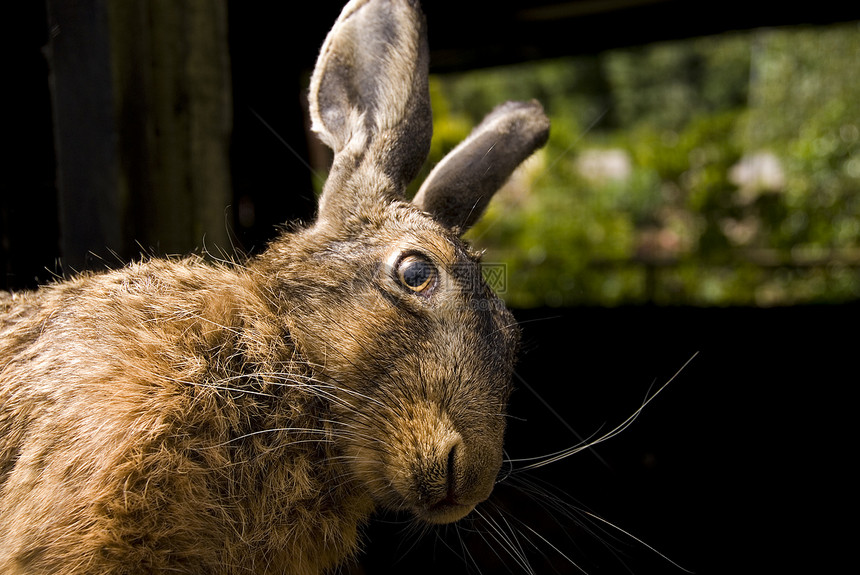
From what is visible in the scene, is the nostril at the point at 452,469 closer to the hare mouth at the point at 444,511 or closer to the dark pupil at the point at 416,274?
the hare mouth at the point at 444,511

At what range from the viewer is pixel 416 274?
1727 millimetres

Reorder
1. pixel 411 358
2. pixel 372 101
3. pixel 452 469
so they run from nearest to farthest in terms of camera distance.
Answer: pixel 452 469, pixel 411 358, pixel 372 101

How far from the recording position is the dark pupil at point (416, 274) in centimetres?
173

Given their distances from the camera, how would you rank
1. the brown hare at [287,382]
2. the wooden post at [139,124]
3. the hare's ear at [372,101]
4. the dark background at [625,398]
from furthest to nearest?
the dark background at [625,398] < the wooden post at [139,124] < the hare's ear at [372,101] < the brown hare at [287,382]

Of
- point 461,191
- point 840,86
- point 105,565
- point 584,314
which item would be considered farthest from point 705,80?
point 105,565

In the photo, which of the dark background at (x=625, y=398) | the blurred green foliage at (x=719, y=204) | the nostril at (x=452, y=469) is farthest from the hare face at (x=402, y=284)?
the blurred green foliage at (x=719, y=204)

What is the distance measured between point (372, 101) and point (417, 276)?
586 millimetres

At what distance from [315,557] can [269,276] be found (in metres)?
0.78

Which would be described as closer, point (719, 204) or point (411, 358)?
point (411, 358)

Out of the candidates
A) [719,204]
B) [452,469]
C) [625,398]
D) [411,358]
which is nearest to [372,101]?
[411,358]

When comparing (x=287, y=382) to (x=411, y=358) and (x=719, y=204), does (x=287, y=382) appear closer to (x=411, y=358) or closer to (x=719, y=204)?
(x=411, y=358)

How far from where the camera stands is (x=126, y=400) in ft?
4.98

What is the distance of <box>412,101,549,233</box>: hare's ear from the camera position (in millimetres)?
2100

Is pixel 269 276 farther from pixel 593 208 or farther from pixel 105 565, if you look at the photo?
pixel 593 208
